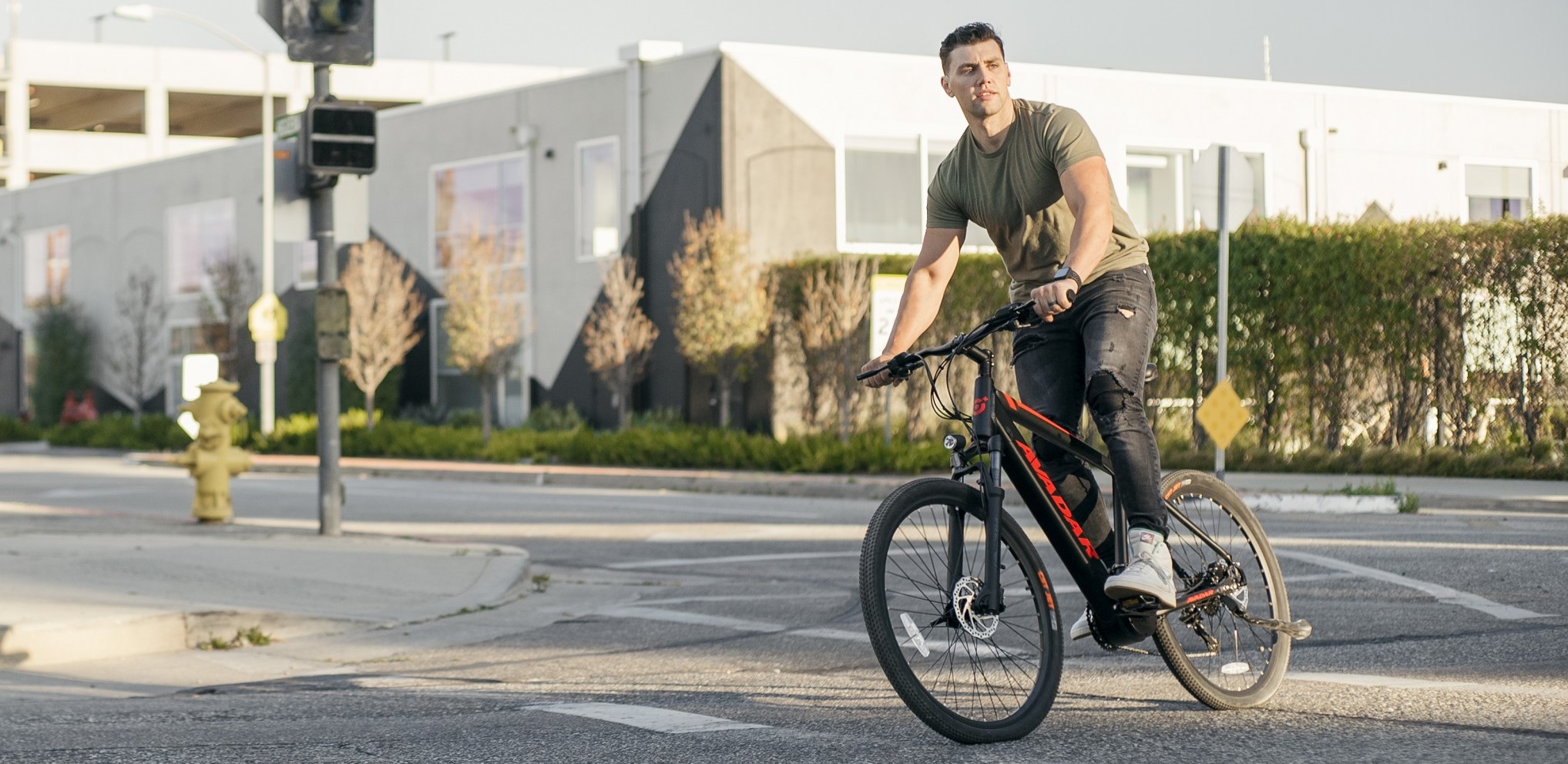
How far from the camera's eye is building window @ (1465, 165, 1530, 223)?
32625 mm

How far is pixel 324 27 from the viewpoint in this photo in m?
11.6

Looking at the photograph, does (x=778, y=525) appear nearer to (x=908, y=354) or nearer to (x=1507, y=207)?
(x=908, y=354)

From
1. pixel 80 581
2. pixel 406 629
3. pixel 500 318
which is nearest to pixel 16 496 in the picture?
pixel 500 318

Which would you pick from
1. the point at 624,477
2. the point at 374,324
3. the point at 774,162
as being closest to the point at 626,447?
the point at 624,477

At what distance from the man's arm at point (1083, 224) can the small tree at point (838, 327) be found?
18.8 meters

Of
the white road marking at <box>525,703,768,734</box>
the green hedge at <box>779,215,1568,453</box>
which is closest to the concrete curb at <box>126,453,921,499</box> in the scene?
the green hedge at <box>779,215,1568,453</box>

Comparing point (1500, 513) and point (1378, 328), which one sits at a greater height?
point (1378, 328)

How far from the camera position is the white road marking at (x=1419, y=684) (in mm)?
5516

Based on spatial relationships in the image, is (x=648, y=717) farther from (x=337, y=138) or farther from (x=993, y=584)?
(x=337, y=138)

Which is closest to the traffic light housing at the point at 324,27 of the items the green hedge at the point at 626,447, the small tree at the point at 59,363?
the green hedge at the point at 626,447

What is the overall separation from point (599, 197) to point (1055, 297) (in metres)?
24.7

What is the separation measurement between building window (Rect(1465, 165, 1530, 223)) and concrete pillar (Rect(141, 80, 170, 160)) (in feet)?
139

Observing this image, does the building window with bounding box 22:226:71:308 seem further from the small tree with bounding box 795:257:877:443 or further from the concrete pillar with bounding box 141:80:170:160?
the small tree with bounding box 795:257:877:443

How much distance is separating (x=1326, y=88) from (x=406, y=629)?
2615 centimetres
